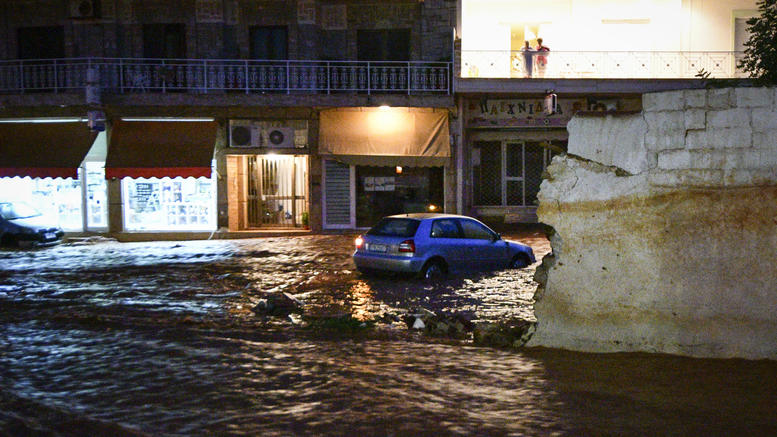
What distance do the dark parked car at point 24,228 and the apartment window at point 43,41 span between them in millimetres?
5306

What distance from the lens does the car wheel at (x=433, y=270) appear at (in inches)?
531

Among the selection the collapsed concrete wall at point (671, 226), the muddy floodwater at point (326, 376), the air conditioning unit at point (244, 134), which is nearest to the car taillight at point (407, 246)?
the muddy floodwater at point (326, 376)

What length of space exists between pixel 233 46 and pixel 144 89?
304 cm

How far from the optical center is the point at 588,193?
24.9 ft

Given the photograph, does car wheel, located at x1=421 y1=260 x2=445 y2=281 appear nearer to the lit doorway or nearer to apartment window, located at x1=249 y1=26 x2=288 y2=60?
the lit doorway

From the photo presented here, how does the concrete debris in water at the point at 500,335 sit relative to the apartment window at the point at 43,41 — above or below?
below

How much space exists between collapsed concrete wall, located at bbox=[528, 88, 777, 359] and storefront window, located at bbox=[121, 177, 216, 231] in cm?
1698

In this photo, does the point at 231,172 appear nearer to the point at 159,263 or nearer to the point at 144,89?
the point at 144,89

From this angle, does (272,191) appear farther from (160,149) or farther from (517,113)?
(517,113)

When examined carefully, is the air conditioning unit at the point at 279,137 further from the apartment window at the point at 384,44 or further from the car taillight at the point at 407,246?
the car taillight at the point at 407,246

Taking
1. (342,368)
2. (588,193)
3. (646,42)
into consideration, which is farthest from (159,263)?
(646,42)

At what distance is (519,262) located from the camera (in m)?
15.4

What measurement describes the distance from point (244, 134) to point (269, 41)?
3119mm

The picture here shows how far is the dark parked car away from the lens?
64.7ft
